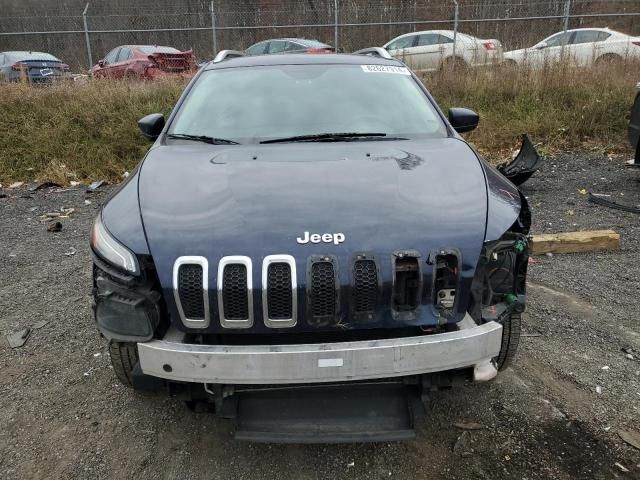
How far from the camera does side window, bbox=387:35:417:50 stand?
548 inches

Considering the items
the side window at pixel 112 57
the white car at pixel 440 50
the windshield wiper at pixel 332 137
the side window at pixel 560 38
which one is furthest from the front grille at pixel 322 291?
the side window at pixel 112 57

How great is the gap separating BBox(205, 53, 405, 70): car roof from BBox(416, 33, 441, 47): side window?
1006cm

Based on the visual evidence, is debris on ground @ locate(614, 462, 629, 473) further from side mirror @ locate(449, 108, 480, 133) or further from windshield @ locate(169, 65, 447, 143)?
side mirror @ locate(449, 108, 480, 133)

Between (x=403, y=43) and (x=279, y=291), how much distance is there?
44.6 ft

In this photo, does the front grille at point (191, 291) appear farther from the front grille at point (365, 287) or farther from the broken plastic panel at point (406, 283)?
the broken plastic panel at point (406, 283)

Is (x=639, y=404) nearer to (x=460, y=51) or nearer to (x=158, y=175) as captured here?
(x=158, y=175)

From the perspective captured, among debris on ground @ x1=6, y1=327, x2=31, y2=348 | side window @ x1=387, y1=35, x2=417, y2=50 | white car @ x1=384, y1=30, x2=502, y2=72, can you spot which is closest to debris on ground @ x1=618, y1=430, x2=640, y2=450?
debris on ground @ x1=6, y1=327, x2=31, y2=348

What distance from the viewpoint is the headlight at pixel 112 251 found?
6.94 feet

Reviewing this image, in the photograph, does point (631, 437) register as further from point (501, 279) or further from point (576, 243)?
point (576, 243)

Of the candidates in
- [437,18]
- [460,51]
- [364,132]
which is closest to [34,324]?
[364,132]

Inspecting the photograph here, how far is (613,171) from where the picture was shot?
7.51m

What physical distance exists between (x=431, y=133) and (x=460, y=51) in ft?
31.2

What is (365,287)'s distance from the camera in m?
2.03

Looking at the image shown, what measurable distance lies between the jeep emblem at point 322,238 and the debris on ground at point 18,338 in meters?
2.43
